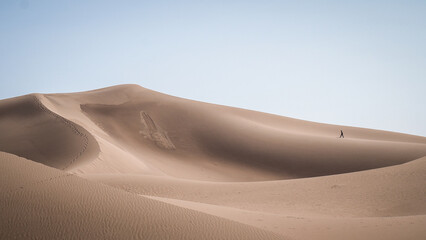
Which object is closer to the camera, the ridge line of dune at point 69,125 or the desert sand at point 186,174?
the desert sand at point 186,174

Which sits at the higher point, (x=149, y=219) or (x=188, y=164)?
(x=149, y=219)

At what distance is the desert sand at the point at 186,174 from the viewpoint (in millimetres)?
5004

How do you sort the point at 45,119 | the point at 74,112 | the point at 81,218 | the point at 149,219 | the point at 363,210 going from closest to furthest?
1. the point at 81,218
2. the point at 149,219
3. the point at 363,210
4. the point at 45,119
5. the point at 74,112

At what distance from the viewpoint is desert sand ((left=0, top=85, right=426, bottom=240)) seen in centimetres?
500

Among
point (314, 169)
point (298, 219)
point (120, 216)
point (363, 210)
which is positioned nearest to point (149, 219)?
point (120, 216)

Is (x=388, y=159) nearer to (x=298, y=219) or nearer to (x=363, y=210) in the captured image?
(x=363, y=210)

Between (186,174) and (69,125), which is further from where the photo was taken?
(186,174)

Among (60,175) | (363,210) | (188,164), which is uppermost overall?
(60,175)

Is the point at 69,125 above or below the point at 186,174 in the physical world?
above

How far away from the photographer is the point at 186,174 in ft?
75.4

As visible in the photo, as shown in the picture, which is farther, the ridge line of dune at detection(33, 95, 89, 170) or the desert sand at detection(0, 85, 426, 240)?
the ridge line of dune at detection(33, 95, 89, 170)

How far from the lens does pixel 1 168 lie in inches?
217

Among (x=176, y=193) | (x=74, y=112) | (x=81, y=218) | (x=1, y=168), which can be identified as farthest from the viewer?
(x=74, y=112)

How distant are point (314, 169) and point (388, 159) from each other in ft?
16.2
